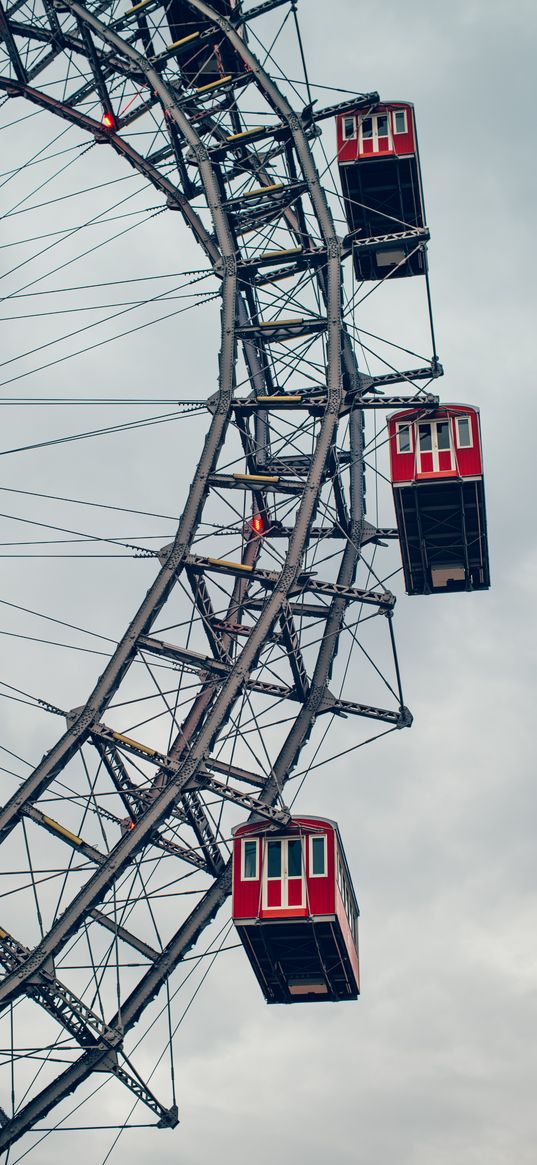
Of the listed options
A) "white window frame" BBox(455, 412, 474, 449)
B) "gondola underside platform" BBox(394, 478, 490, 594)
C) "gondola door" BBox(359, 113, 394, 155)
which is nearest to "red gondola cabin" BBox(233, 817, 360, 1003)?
"gondola underside platform" BBox(394, 478, 490, 594)

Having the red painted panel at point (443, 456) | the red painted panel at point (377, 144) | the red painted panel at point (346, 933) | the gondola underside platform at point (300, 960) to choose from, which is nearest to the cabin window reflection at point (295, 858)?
the red painted panel at point (346, 933)

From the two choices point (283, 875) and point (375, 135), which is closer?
point (283, 875)

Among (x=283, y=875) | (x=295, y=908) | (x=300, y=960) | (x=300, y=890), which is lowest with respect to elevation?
(x=300, y=960)

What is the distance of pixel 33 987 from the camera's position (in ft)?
134

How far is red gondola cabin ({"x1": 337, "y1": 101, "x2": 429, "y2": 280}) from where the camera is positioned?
49.2 meters

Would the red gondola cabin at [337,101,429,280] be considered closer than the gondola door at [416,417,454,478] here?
No

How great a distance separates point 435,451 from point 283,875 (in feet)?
37.9

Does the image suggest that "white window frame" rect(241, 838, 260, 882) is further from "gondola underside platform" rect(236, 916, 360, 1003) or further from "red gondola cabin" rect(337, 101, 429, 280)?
"red gondola cabin" rect(337, 101, 429, 280)

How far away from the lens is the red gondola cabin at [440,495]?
4544cm

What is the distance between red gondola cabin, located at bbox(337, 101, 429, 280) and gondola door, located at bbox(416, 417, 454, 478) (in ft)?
17.1

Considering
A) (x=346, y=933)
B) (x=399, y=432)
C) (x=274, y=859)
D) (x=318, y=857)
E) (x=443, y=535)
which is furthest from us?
(x=399, y=432)

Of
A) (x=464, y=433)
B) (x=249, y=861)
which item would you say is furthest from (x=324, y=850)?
(x=464, y=433)

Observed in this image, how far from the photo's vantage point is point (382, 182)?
49.7 metres

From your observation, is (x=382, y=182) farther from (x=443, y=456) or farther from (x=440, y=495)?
(x=440, y=495)
